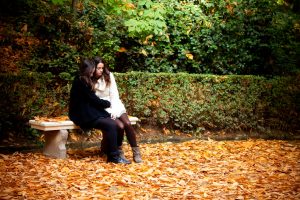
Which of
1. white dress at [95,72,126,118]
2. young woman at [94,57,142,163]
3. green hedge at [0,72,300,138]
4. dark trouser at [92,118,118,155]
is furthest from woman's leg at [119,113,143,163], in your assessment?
green hedge at [0,72,300,138]

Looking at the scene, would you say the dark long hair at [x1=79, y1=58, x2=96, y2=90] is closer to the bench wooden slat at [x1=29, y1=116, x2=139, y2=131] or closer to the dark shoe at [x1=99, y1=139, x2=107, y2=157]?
the bench wooden slat at [x1=29, y1=116, x2=139, y2=131]

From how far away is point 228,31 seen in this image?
38.1 feet

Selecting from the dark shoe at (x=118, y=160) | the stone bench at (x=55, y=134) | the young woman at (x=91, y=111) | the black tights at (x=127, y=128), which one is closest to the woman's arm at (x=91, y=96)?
the young woman at (x=91, y=111)

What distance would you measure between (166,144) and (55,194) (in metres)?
4.11

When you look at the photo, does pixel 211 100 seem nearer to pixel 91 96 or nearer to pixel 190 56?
pixel 190 56

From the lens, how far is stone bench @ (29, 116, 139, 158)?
636 cm

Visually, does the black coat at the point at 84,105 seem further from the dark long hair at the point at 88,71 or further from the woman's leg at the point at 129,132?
the woman's leg at the point at 129,132

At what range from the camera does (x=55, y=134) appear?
6.63 m

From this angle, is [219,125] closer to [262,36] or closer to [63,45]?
[262,36]

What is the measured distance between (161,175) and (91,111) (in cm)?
167

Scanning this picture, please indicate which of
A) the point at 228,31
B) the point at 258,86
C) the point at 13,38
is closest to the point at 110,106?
the point at 13,38

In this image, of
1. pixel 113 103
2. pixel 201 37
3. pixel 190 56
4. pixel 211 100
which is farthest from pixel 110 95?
pixel 201 37

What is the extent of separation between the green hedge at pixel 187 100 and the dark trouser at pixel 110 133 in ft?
6.60

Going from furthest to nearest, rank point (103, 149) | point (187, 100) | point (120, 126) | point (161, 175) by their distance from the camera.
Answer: point (187, 100) < point (103, 149) < point (120, 126) < point (161, 175)
